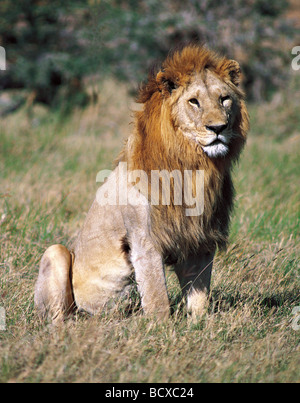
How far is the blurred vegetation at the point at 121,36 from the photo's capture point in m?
12.2

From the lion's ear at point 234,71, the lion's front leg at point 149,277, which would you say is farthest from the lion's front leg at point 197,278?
the lion's ear at point 234,71

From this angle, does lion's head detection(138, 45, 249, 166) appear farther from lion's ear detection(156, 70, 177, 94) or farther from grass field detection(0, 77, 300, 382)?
grass field detection(0, 77, 300, 382)

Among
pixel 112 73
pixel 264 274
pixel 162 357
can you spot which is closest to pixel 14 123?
pixel 112 73

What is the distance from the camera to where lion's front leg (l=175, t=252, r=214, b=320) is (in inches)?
153

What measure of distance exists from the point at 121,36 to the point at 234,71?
962 centimetres

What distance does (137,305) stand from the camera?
394cm

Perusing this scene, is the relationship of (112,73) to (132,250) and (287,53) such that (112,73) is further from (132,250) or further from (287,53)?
(132,250)

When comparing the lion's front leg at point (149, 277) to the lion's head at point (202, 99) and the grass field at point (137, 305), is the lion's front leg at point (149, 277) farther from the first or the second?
the lion's head at point (202, 99)

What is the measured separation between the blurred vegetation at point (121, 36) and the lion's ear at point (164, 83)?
337 inches

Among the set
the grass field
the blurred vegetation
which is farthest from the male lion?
the blurred vegetation

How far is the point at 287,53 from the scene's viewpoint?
42.9ft

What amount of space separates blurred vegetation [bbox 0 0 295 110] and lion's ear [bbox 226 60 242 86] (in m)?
8.44

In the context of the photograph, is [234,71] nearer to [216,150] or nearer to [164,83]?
[164,83]

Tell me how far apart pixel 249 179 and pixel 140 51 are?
6.85 metres
